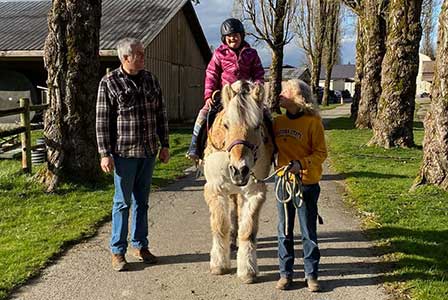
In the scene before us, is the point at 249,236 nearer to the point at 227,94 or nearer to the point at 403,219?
the point at 227,94

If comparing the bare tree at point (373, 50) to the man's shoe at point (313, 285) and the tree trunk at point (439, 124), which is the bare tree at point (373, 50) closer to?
the tree trunk at point (439, 124)

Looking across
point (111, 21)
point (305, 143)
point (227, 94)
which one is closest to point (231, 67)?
point (227, 94)

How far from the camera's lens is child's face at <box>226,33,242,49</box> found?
5.13 meters

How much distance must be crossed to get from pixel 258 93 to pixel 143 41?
15.2 meters

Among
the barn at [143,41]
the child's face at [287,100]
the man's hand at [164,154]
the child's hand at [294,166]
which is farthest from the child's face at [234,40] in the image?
the barn at [143,41]

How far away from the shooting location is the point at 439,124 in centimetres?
773

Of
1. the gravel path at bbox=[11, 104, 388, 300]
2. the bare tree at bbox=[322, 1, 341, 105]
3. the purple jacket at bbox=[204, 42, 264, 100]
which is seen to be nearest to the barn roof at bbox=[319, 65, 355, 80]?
the bare tree at bbox=[322, 1, 341, 105]

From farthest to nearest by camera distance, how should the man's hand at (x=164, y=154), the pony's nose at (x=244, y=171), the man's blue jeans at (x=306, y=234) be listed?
the man's hand at (x=164, y=154) → the man's blue jeans at (x=306, y=234) → the pony's nose at (x=244, y=171)

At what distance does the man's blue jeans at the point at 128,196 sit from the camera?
16.4ft

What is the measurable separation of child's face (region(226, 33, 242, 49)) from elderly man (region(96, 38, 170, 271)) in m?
0.91

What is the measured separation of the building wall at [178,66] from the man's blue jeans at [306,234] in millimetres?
16200

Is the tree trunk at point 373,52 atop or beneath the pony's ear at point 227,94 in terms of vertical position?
atop

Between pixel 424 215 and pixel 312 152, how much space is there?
10.7 ft

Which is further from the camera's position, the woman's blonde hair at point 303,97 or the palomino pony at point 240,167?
the woman's blonde hair at point 303,97
